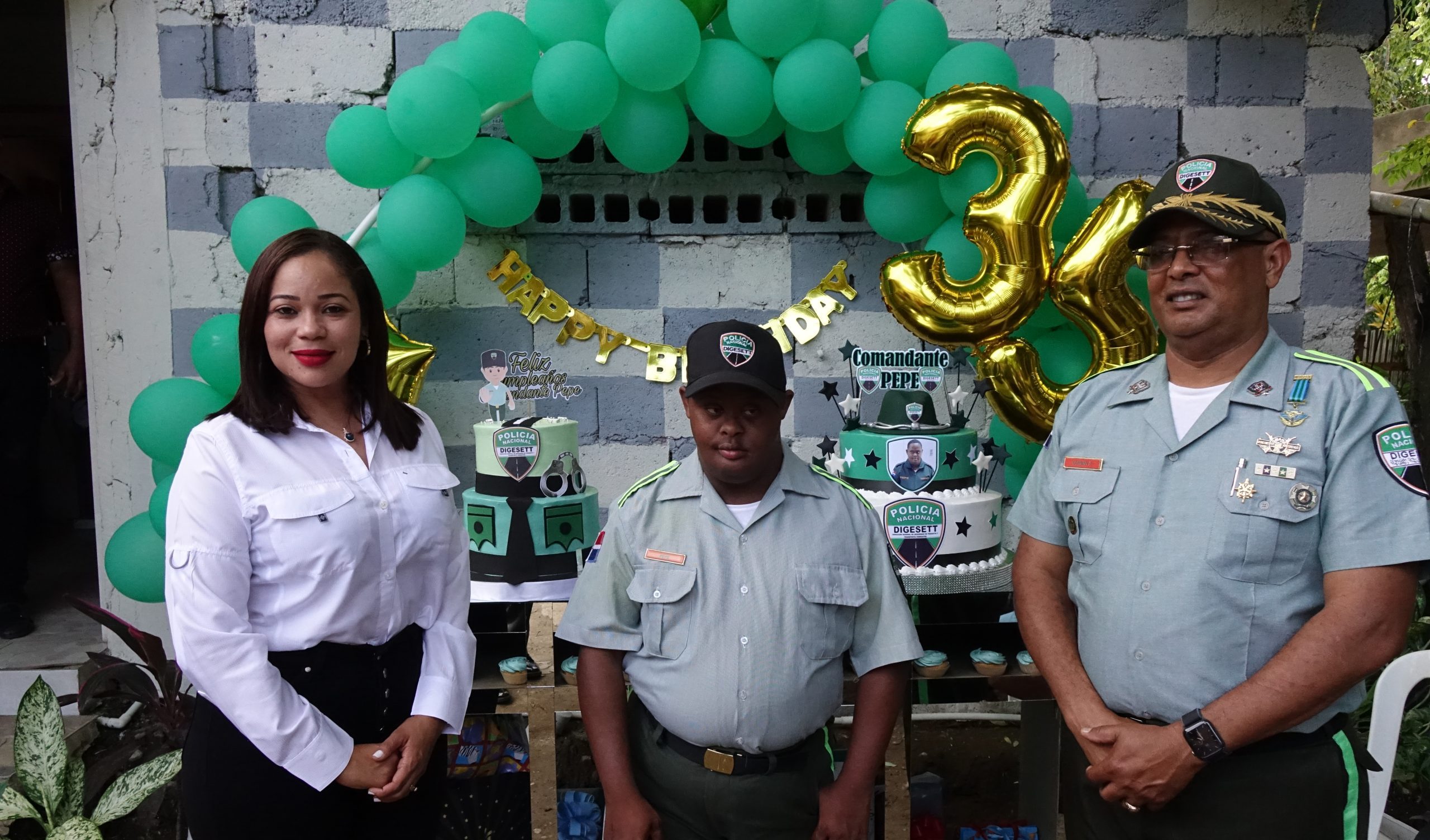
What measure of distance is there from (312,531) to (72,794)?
1.94 metres

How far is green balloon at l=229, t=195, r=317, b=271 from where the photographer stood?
9.99 feet

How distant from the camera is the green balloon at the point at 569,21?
120 inches

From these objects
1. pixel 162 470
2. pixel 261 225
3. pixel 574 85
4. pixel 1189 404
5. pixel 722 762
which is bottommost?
pixel 722 762

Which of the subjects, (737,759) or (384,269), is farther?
(384,269)

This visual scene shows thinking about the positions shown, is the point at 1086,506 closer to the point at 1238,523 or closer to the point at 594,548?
the point at 1238,523

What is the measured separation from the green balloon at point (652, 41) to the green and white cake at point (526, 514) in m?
1.08

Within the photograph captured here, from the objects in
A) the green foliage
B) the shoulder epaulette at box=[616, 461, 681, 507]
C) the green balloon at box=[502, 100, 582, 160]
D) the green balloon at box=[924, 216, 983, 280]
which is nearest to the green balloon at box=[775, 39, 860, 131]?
the green balloon at box=[924, 216, 983, 280]

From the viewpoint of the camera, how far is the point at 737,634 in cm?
196

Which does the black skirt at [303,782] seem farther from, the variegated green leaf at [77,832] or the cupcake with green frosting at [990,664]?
the cupcake with green frosting at [990,664]

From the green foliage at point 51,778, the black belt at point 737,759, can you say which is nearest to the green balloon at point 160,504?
the green foliage at point 51,778

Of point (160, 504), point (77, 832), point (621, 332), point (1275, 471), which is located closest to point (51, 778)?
point (77, 832)

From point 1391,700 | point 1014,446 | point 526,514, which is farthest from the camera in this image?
point 1014,446

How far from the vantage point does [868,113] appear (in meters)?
3.13

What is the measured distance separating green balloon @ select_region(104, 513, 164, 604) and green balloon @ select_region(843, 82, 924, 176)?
2576 millimetres
